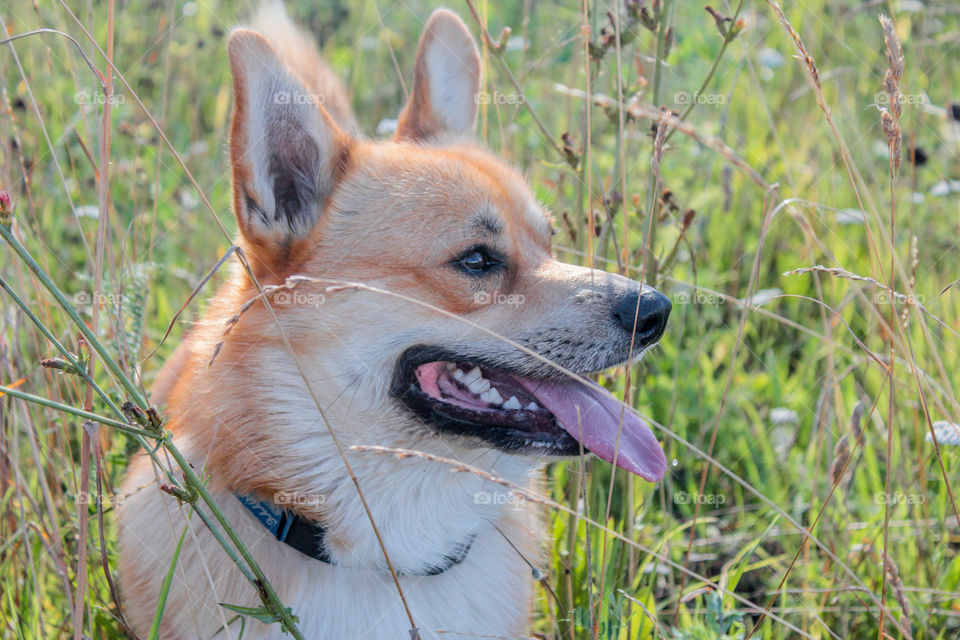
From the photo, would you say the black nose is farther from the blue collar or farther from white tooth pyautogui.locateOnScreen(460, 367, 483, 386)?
the blue collar

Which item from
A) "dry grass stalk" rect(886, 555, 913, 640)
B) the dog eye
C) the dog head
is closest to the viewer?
"dry grass stalk" rect(886, 555, 913, 640)

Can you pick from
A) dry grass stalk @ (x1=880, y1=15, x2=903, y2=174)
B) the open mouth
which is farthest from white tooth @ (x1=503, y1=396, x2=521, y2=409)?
dry grass stalk @ (x1=880, y1=15, x2=903, y2=174)

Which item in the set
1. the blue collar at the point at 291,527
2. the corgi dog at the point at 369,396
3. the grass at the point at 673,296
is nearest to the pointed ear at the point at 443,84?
the grass at the point at 673,296

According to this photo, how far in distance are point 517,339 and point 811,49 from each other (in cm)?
352

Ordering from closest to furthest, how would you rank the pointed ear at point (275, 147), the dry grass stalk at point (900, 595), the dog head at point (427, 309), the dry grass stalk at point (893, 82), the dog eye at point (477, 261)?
the dry grass stalk at point (893, 82), the dry grass stalk at point (900, 595), the pointed ear at point (275, 147), the dog head at point (427, 309), the dog eye at point (477, 261)

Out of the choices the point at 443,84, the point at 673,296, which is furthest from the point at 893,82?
the point at 673,296

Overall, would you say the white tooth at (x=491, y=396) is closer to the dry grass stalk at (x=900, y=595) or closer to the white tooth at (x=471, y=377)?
the white tooth at (x=471, y=377)

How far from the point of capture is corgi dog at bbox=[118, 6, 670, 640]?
225cm

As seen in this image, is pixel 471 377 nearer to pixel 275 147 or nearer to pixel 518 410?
pixel 518 410

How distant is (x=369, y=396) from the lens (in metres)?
2.38

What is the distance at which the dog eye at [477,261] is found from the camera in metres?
2.44

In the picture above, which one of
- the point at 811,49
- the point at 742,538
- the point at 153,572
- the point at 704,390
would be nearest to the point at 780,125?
the point at 811,49

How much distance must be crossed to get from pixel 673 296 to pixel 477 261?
4.77ft

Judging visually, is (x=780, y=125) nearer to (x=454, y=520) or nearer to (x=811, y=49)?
(x=811, y=49)
